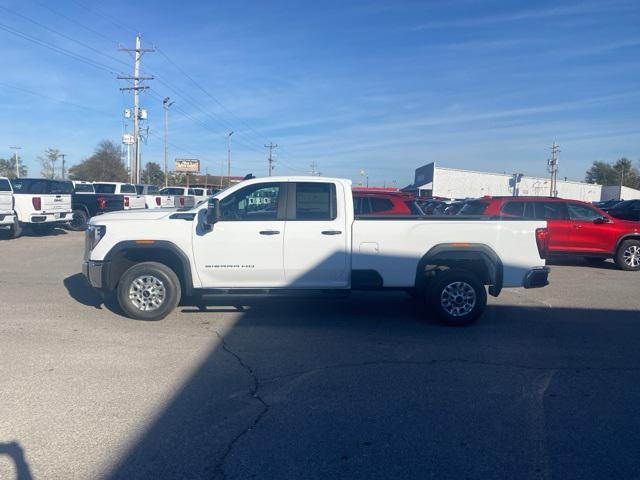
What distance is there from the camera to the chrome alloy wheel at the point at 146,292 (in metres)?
7.50

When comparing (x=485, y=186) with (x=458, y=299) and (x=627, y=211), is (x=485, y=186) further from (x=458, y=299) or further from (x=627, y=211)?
(x=458, y=299)

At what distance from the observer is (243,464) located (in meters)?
3.88

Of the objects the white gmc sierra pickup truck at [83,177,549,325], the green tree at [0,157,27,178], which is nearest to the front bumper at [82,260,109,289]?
the white gmc sierra pickup truck at [83,177,549,325]

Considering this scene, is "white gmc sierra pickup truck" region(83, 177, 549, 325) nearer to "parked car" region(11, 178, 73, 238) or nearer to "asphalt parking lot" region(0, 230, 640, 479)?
"asphalt parking lot" region(0, 230, 640, 479)

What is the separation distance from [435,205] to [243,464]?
2513 centimetres

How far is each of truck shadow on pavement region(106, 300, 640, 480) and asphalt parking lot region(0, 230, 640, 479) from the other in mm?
18

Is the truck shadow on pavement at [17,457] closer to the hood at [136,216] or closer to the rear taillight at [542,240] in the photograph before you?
the hood at [136,216]

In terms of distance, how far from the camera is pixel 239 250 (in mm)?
7410

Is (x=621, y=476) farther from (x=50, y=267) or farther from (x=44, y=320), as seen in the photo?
(x=50, y=267)

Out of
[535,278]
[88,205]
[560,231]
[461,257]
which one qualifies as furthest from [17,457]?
[88,205]

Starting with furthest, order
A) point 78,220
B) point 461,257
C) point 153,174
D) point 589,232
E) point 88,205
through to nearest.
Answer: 1. point 153,174
2. point 78,220
3. point 88,205
4. point 589,232
5. point 461,257

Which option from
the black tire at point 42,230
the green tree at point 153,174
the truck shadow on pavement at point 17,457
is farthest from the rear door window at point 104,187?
the green tree at point 153,174

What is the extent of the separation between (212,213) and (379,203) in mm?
4985

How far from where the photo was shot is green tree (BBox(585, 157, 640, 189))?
311ft
